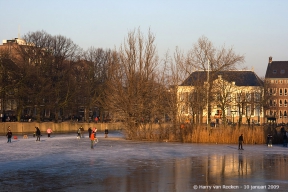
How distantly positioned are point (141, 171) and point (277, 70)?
118675mm

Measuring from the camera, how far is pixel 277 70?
449ft

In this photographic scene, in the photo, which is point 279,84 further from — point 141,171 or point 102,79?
point 141,171

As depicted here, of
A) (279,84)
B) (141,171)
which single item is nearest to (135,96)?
(141,171)

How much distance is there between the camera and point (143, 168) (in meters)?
25.9

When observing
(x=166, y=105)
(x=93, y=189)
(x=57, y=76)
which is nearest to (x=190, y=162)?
(x=93, y=189)

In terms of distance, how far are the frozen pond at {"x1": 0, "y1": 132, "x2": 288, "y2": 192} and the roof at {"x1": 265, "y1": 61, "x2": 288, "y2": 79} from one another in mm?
104888

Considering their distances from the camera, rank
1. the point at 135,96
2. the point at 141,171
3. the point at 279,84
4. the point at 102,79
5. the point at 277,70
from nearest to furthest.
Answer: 1. the point at 141,171
2. the point at 135,96
3. the point at 102,79
4. the point at 279,84
5. the point at 277,70

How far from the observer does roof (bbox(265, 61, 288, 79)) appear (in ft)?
447

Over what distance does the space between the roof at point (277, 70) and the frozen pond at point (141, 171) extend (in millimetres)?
104888

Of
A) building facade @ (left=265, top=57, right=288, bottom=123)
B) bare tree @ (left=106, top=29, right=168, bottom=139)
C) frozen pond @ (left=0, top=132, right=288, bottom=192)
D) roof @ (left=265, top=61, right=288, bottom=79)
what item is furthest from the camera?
roof @ (left=265, top=61, right=288, bottom=79)

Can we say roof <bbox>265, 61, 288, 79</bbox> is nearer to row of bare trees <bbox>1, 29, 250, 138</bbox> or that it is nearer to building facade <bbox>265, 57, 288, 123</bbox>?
building facade <bbox>265, 57, 288, 123</bbox>

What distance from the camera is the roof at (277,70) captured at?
136113mm

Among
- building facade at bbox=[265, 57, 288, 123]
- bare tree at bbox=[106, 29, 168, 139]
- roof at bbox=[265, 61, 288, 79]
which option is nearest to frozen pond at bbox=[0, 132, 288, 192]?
bare tree at bbox=[106, 29, 168, 139]

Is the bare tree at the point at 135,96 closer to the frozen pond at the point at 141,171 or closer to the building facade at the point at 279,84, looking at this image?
the frozen pond at the point at 141,171
